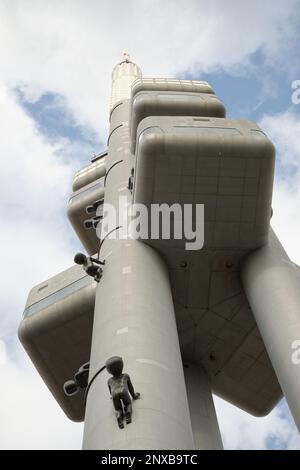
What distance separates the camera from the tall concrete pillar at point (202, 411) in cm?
1672

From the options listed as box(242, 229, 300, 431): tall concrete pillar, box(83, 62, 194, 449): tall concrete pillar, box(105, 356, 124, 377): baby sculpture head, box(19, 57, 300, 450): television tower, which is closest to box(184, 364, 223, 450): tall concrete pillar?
box(19, 57, 300, 450): television tower

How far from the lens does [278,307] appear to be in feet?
46.4

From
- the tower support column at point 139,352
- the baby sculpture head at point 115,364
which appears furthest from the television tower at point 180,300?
the baby sculpture head at point 115,364

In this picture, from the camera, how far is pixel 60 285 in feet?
66.7

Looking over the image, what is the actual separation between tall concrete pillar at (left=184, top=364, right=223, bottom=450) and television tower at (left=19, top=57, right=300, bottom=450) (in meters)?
0.05

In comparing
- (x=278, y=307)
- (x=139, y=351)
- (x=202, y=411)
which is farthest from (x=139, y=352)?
(x=202, y=411)

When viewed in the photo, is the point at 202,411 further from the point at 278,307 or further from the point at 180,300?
the point at 278,307

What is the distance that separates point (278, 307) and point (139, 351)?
4.29 m

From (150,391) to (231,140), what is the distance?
792cm

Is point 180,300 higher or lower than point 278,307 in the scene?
lower

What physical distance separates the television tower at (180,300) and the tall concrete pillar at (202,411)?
0.16 ft

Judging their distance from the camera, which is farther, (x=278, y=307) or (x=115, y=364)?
(x=278, y=307)
